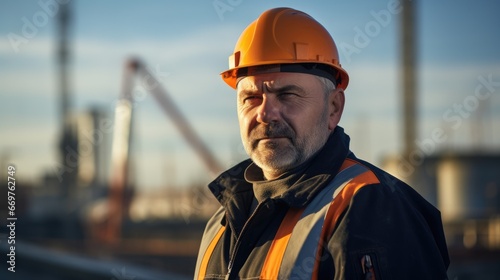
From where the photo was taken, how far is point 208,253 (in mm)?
2984

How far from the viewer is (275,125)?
2.74m

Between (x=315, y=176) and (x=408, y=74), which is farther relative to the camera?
(x=408, y=74)

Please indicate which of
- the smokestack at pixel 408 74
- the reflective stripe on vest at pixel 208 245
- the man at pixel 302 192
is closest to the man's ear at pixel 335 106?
the man at pixel 302 192

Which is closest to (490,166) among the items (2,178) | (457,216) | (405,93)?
(457,216)

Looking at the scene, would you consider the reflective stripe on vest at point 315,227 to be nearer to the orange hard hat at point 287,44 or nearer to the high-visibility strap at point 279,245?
the high-visibility strap at point 279,245

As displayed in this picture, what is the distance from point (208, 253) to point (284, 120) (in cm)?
61

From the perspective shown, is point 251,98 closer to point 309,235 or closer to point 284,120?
point 284,120

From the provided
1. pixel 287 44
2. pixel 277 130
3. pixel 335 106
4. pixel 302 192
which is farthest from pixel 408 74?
pixel 302 192

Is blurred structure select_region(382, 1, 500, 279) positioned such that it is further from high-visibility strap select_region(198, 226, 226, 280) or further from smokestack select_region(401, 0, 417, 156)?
high-visibility strap select_region(198, 226, 226, 280)

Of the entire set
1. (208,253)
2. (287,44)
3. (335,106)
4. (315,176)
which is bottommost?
(208,253)

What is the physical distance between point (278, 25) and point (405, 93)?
48.6 feet

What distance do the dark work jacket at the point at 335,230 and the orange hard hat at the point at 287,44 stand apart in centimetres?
27

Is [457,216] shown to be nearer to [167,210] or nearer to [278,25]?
[167,210]

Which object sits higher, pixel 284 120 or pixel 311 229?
pixel 284 120
